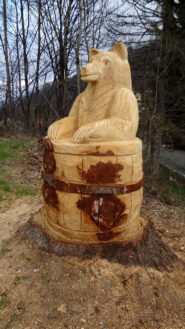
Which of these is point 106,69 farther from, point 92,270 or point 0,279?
point 0,279

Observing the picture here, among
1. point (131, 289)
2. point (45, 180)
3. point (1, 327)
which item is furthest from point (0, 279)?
point (131, 289)

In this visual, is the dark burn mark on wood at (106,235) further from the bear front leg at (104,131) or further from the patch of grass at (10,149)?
the patch of grass at (10,149)

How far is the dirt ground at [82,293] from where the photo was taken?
6.02ft

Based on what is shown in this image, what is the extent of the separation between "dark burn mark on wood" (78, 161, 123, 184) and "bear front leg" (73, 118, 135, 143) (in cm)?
24

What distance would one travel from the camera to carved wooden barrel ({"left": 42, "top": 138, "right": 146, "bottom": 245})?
2041 millimetres

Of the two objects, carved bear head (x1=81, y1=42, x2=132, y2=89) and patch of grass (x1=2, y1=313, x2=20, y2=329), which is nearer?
patch of grass (x1=2, y1=313, x2=20, y2=329)

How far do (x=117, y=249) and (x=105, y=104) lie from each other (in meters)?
1.50

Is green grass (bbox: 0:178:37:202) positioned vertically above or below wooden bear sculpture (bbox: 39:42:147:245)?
below

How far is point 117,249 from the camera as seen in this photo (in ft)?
7.62

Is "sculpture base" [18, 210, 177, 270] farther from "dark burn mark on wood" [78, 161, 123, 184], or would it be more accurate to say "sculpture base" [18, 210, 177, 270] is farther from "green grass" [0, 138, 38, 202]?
"green grass" [0, 138, 38, 202]

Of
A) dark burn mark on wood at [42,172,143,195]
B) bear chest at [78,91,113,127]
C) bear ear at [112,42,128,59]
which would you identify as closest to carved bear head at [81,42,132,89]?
bear ear at [112,42,128,59]

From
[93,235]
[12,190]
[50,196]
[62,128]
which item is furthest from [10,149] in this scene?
[93,235]

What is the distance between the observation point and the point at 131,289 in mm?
2098

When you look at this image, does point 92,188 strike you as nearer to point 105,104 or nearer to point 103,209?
point 103,209
